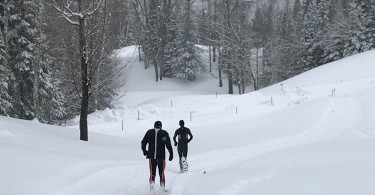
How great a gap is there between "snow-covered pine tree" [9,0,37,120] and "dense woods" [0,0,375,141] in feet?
0.19

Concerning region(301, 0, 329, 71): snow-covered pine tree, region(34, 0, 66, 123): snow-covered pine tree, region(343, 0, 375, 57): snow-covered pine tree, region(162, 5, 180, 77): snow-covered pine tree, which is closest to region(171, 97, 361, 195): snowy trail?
region(34, 0, 66, 123): snow-covered pine tree

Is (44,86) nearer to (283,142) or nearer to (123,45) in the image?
(123,45)

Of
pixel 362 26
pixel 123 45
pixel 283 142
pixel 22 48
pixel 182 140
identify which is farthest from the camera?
pixel 362 26

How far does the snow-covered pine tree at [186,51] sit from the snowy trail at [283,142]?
1203 inches

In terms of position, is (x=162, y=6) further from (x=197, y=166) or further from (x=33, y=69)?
(x=197, y=166)

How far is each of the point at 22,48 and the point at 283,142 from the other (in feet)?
54.0

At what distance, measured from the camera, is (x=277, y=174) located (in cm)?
1163

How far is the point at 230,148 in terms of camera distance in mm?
18297

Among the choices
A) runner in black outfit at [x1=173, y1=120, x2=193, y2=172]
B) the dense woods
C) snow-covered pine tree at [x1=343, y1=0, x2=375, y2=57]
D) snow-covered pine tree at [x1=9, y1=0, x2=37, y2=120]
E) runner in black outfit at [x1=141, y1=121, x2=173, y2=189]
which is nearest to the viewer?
runner in black outfit at [x1=141, y1=121, x2=173, y2=189]

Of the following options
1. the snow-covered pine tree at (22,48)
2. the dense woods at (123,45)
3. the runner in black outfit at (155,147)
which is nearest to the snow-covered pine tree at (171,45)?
the dense woods at (123,45)

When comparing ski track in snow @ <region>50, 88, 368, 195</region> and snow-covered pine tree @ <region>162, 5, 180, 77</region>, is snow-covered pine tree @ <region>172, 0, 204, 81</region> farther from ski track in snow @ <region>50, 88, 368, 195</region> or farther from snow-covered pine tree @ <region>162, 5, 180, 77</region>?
ski track in snow @ <region>50, 88, 368, 195</region>

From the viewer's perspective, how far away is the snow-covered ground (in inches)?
388

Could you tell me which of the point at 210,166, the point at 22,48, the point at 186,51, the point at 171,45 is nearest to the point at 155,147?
the point at 210,166

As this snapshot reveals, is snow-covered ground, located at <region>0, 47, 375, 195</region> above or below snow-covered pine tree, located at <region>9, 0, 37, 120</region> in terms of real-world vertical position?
below
